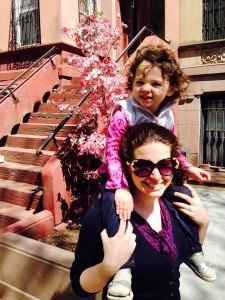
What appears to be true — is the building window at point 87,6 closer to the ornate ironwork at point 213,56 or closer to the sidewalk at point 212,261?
the ornate ironwork at point 213,56

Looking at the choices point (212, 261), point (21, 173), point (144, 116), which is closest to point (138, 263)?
point (144, 116)

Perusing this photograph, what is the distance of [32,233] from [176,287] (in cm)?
332

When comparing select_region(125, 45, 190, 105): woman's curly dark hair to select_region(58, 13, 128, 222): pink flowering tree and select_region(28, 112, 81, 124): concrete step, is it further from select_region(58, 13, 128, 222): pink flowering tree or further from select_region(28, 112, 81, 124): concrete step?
select_region(28, 112, 81, 124): concrete step

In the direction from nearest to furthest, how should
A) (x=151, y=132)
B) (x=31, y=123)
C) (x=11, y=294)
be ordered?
(x=151, y=132) < (x=11, y=294) < (x=31, y=123)

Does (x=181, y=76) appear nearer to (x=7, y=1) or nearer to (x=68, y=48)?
(x=68, y=48)

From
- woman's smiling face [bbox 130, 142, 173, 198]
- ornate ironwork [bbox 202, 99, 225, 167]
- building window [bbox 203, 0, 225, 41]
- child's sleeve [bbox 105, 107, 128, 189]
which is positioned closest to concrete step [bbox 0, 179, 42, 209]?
child's sleeve [bbox 105, 107, 128, 189]

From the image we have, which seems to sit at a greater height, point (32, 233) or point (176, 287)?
point (176, 287)

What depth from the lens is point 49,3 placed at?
9.11 metres

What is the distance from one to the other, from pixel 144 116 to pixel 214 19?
9242 mm

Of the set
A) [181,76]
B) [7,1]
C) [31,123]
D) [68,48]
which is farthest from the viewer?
[7,1]

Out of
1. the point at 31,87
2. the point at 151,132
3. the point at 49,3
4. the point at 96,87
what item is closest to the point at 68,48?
the point at 49,3

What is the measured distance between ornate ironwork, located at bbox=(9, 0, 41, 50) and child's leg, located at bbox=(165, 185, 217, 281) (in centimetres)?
925

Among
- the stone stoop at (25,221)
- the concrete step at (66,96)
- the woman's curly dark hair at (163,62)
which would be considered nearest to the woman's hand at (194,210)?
the woman's curly dark hair at (163,62)

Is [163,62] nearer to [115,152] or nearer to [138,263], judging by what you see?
[115,152]
